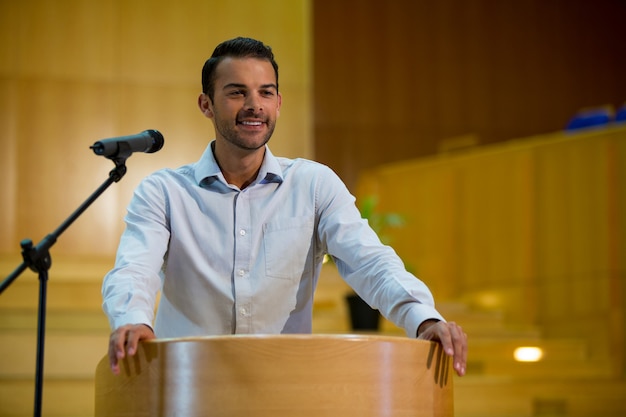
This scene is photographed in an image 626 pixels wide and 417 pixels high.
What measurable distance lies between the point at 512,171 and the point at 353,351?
5.74 metres

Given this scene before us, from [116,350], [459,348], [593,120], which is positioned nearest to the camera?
[116,350]

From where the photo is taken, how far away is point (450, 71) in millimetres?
9648

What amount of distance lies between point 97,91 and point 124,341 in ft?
19.0

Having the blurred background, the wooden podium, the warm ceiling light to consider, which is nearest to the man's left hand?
the wooden podium

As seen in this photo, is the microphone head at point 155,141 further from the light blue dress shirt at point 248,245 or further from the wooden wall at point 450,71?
the wooden wall at point 450,71

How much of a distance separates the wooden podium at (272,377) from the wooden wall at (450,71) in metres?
7.51

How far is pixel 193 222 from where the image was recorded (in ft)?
8.00

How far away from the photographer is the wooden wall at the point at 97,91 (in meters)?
7.30

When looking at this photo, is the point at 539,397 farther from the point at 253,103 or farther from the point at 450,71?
the point at 450,71

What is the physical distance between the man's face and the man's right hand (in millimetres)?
653

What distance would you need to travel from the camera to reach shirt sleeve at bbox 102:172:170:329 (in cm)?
205

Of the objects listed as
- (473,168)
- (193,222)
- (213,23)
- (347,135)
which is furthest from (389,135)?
(193,222)

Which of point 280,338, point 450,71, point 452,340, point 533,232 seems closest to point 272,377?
point 280,338

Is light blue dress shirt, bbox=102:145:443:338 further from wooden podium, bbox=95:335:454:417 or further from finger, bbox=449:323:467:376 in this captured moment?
wooden podium, bbox=95:335:454:417
